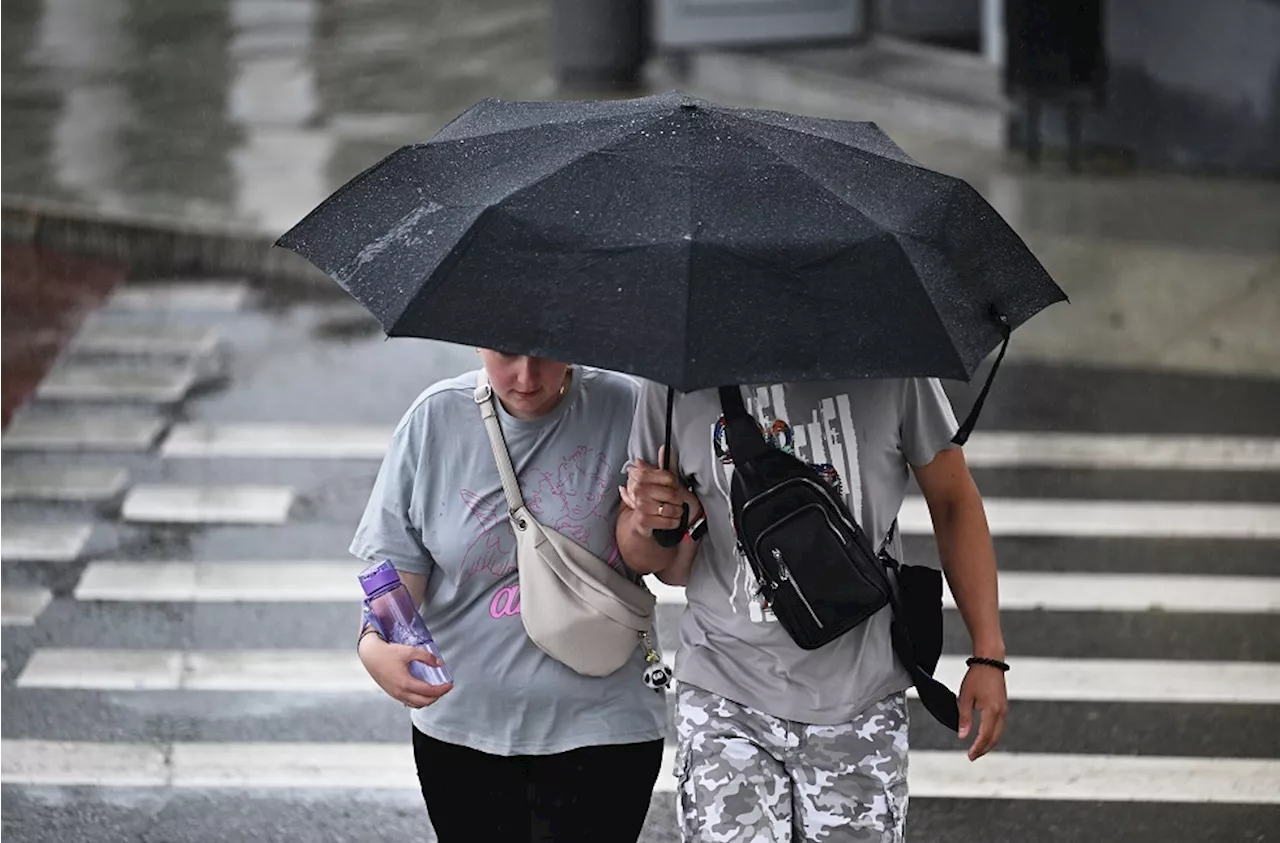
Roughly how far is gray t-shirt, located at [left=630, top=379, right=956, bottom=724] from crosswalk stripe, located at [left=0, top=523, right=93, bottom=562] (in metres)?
4.72

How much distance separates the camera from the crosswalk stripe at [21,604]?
24.2 feet

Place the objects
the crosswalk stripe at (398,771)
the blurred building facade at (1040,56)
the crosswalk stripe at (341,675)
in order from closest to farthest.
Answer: the crosswalk stripe at (398,771), the crosswalk stripe at (341,675), the blurred building facade at (1040,56)

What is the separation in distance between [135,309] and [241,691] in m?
4.82

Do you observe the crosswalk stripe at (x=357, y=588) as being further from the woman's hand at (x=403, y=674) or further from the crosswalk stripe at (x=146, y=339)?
the woman's hand at (x=403, y=674)

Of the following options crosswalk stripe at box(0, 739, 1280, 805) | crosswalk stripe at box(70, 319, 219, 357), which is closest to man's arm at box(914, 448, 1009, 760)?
crosswalk stripe at box(0, 739, 1280, 805)

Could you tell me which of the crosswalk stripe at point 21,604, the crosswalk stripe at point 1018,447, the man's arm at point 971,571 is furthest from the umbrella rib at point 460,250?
the crosswalk stripe at point 1018,447

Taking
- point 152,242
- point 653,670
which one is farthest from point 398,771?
point 152,242

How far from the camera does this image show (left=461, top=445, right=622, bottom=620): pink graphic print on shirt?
152 inches

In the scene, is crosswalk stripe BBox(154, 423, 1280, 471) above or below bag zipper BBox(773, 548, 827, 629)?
below

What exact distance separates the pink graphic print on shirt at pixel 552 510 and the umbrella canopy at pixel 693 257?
528 millimetres

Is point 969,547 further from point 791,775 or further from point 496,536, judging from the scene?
point 496,536

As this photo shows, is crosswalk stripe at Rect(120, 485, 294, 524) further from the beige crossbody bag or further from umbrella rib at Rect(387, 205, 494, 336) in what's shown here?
umbrella rib at Rect(387, 205, 494, 336)

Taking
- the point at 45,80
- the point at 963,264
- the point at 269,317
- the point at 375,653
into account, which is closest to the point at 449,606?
the point at 375,653

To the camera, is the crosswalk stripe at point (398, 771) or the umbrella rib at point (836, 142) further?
the crosswalk stripe at point (398, 771)
